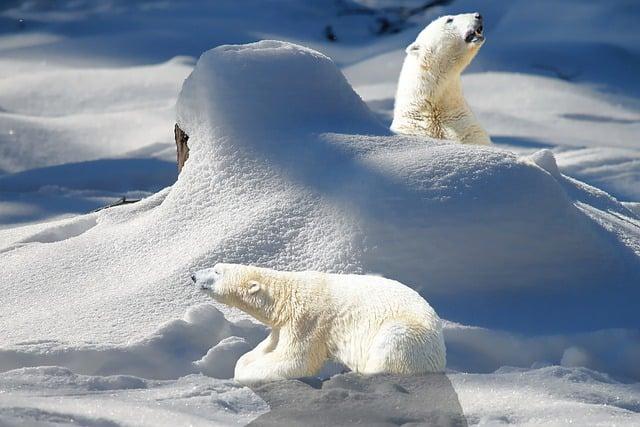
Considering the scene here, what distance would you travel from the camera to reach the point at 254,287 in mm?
3627

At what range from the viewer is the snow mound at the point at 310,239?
13.1 feet

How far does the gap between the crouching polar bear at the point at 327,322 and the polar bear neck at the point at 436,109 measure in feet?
8.20

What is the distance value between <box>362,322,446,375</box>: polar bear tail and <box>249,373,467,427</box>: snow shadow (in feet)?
0.09

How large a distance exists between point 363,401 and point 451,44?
324 centimetres

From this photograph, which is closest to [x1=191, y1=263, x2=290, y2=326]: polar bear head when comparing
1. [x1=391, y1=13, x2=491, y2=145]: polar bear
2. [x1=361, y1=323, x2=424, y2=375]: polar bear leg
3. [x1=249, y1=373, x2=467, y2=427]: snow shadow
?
[x1=249, y1=373, x2=467, y2=427]: snow shadow

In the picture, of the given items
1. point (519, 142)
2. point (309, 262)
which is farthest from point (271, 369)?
point (519, 142)

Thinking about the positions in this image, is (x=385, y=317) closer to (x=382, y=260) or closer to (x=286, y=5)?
(x=382, y=260)

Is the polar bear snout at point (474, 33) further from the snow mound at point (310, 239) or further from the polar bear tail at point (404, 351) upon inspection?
the polar bear tail at point (404, 351)

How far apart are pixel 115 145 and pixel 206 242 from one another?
214 inches

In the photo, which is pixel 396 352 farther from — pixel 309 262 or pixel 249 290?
pixel 309 262

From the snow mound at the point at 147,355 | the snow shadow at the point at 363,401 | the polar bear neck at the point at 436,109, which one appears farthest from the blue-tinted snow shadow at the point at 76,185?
the snow shadow at the point at 363,401

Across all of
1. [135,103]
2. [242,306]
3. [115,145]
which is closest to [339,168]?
[242,306]

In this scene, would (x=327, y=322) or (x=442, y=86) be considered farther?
(x=442, y=86)

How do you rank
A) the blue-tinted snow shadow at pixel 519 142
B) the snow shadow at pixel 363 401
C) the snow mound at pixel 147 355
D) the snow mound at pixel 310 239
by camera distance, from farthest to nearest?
the blue-tinted snow shadow at pixel 519 142 → the snow mound at pixel 310 239 → the snow mound at pixel 147 355 → the snow shadow at pixel 363 401
